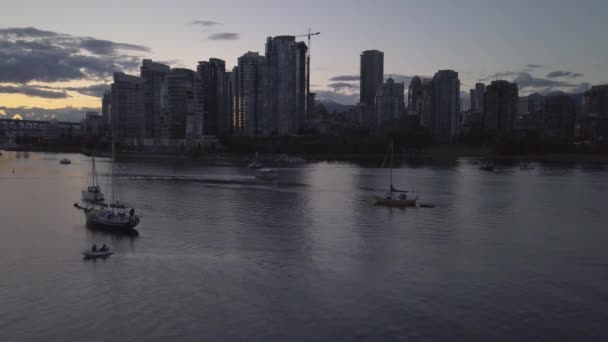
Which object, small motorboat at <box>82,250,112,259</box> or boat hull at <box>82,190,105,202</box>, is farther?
boat hull at <box>82,190,105,202</box>

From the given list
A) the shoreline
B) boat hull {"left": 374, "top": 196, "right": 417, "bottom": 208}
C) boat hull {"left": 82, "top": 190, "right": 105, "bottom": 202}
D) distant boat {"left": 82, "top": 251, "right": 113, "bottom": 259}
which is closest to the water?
distant boat {"left": 82, "top": 251, "right": 113, "bottom": 259}

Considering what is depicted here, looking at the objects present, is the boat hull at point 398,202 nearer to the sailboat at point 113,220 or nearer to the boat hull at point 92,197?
the sailboat at point 113,220

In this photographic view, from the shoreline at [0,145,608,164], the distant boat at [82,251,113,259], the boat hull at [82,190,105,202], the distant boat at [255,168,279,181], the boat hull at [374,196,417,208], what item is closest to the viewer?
the distant boat at [82,251,113,259]

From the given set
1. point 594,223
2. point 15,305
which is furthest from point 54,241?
point 594,223

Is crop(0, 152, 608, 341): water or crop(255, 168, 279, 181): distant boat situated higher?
crop(255, 168, 279, 181): distant boat

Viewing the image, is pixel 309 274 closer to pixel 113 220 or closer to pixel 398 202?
pixel 113 220

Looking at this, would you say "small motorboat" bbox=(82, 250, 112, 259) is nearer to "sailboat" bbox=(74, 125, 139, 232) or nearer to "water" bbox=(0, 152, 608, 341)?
"water" bbox=(0, 152, 608, 341)

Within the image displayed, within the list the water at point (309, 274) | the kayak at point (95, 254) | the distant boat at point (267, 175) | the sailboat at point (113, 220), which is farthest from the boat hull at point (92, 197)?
the distant boat at point (267, 175)

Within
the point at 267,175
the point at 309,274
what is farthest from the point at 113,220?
the point at 267,175
